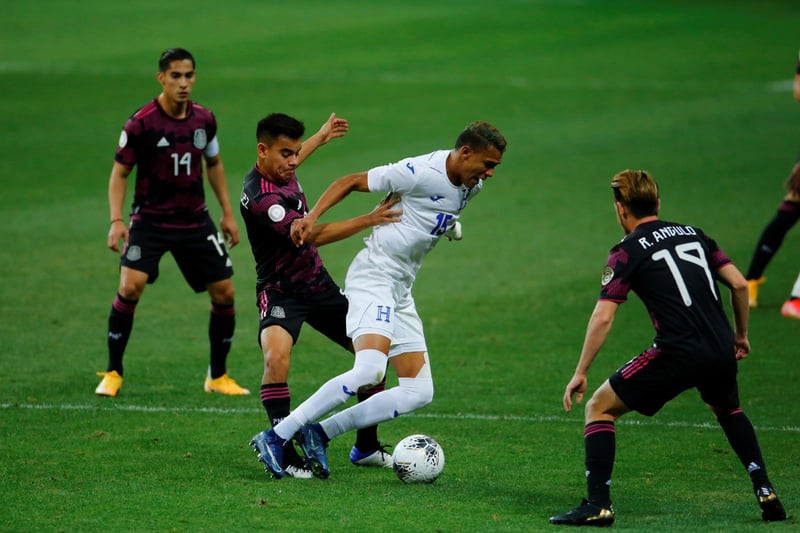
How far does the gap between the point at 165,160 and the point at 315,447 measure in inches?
130

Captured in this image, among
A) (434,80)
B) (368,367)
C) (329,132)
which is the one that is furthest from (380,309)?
(434,80)

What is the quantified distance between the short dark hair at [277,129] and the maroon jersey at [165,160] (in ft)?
7.24

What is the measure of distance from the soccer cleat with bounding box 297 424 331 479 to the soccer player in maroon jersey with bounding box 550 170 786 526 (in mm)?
1666

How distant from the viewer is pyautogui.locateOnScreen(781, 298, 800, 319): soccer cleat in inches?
503

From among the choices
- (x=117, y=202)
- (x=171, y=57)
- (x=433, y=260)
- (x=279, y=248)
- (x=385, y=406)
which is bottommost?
(x=385, y=406)

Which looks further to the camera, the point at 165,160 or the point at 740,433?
the point at 165,160

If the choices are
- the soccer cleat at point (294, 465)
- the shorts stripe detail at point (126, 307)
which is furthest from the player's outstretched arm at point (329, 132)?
the shorts stripe detail at point (126, 307)

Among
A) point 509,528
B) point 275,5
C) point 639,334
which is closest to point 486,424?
point 509,528

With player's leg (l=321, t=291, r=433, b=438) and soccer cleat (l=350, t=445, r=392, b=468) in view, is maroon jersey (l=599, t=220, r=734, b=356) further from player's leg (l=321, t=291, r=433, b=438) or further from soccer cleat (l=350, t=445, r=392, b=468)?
soccer cleat (l=350, t=445, r=392, b=468)

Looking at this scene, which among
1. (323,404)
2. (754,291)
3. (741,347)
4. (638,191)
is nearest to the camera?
(638,191)

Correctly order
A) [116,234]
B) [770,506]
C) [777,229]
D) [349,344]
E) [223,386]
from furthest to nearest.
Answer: [777,229], [223,386], [116,234], [349,344], [770,506]

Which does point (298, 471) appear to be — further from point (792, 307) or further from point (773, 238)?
point (773, 238)

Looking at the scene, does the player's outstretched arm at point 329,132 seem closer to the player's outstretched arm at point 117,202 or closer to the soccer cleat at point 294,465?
the soccer cleat at point 294,465

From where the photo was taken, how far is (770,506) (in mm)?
6785
